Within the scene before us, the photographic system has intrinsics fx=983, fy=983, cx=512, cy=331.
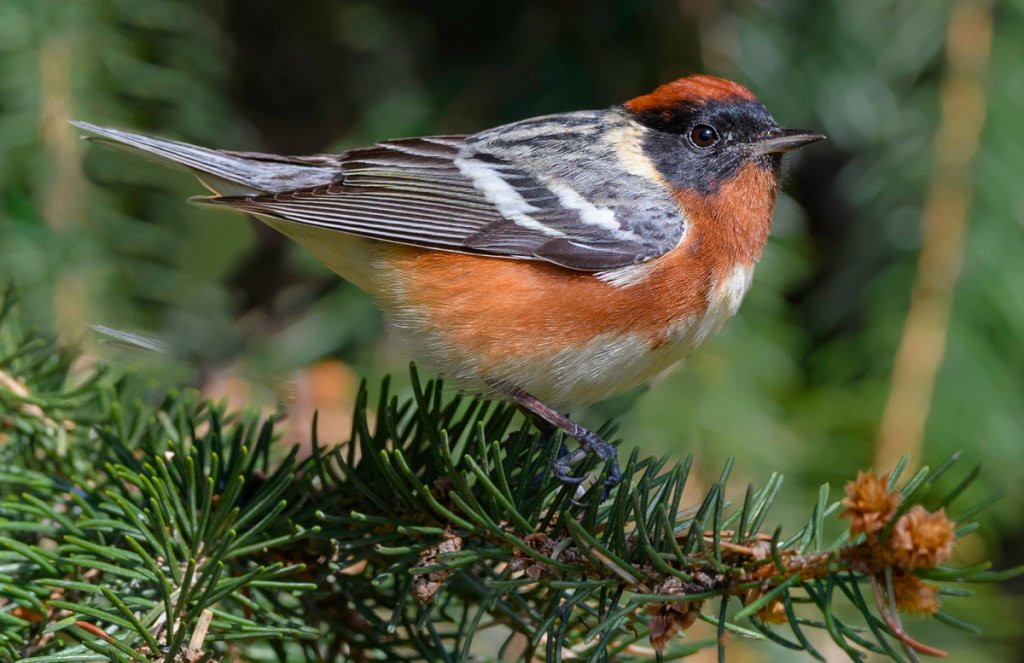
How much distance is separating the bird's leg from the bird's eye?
1053 mm

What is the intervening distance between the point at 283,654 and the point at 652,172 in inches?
75.4

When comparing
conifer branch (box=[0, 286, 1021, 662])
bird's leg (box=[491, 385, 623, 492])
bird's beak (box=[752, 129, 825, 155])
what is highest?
bird's beak (box=[752, 129, 825, 155])

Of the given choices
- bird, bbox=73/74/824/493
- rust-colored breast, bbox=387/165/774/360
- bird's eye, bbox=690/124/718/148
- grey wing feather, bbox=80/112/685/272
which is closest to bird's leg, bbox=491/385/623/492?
bird, bbox=73/74/824/493

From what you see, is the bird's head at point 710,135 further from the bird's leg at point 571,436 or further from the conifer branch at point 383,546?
the conifer branch at point 383,546

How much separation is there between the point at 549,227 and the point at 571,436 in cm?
68

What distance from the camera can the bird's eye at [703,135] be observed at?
3141 mm

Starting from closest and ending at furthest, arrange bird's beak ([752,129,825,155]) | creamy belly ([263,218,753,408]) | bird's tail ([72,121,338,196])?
1. creamy belly ([263,218,753,408])
2. bird's tail ([72,121,338,196])
3. bird's beak ([752,129,825,155])

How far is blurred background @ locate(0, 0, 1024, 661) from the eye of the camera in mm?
3080

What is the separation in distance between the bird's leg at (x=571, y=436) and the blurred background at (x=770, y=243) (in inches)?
17.9

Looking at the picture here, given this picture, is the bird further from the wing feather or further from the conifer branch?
the conifer branch

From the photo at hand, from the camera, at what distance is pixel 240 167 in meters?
2.96

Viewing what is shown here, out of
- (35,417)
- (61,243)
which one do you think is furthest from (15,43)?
(35,417)

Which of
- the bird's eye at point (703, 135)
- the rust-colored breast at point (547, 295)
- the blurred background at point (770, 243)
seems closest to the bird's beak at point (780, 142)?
the bird's eye at point (703, 135)

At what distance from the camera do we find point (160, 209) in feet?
11.2
